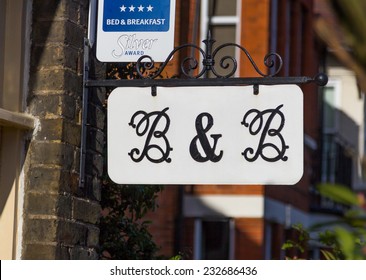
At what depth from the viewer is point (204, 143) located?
4809mm

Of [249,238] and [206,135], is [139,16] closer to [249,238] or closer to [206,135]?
[206,135]

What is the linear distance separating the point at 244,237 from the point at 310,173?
11.9 feet

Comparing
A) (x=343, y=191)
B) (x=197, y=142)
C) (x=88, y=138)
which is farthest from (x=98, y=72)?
(x=343, y=191)

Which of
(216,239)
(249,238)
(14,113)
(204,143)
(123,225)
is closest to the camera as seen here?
(204,143)

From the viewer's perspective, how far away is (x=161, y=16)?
5.18 m

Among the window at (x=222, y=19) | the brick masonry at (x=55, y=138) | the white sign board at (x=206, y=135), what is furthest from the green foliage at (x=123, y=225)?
the window at (x=222, y=19)

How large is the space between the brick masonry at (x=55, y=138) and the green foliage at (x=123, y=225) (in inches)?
60.3

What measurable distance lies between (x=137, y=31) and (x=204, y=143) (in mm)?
677

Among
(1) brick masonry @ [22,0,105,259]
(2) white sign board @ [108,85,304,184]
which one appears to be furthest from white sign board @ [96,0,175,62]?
(2) white sign board @ [108,85,304,184]

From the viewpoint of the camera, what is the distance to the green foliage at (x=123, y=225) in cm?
698

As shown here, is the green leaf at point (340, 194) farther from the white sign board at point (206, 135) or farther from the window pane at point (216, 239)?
the window pane at point (216, 239)

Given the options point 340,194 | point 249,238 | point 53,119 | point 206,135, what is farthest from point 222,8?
point 340,194

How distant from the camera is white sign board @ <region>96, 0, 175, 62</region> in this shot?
5.15m
